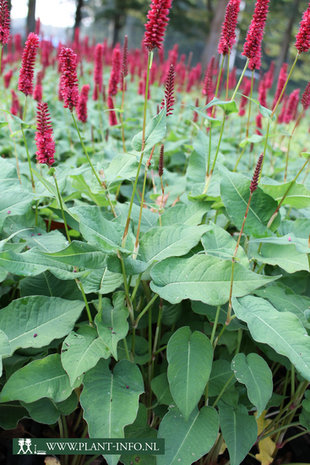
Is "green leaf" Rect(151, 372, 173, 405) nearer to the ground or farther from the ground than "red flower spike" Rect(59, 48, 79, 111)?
nearer to the ground

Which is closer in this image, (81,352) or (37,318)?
(81,352)

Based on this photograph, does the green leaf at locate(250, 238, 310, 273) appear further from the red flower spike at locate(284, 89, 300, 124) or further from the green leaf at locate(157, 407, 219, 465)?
the red flower spike at locate(284, 89, 300, 124)

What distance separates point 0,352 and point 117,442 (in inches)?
18.2

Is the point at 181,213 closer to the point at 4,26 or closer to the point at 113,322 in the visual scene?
the point at 113,322

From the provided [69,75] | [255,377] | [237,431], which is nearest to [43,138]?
[69,75]

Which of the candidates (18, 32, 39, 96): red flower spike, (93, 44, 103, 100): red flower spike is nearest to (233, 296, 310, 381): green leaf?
(18, 32, 39, 96): red flower spike

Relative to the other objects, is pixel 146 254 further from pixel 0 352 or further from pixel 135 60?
pixel 135 60

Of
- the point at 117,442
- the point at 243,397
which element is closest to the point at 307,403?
the point at 243,397

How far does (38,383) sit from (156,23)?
1279mm

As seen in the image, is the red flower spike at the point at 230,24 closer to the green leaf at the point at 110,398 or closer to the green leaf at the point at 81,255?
the green leaf at the point at 81,255

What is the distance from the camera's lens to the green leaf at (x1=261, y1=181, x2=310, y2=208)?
180 cm

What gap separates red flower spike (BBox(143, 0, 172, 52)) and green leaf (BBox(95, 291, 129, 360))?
92 centimetres

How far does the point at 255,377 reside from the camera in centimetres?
138

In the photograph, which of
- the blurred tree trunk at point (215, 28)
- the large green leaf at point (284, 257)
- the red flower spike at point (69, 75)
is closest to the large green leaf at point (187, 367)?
the large green leaf at point (284, 257)
